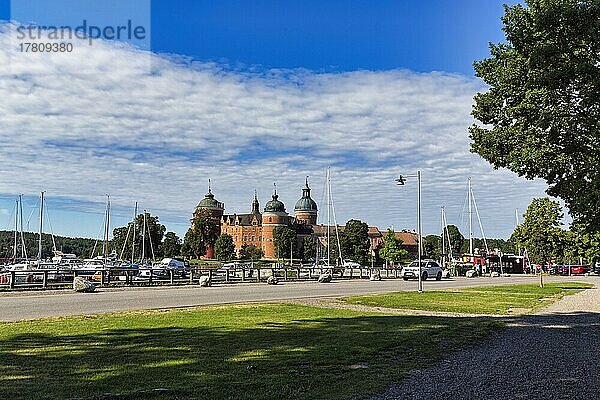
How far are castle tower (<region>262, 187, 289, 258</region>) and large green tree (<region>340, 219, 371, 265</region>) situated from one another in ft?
150

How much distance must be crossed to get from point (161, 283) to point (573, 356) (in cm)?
3345

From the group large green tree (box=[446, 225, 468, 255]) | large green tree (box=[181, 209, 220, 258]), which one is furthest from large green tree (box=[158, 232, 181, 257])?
large green tree (box=[446, 225, 468, 255])

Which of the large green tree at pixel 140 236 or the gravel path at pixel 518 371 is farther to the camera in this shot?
the large green tree at pixel 140 236

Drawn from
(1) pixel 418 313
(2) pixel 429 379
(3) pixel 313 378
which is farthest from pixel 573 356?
(1) pixel 418 313

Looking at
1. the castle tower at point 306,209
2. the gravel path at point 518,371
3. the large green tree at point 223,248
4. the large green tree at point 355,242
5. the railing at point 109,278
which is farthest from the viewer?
the castle tower at point 306,209

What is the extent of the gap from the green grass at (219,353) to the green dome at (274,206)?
15708cm

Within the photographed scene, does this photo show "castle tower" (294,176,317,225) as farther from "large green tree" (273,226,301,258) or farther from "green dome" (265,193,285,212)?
"large green tree" (273,226,301,258)

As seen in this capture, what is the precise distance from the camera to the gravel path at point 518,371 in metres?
9.11

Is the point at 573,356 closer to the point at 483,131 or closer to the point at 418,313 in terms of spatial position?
the point at 483,131

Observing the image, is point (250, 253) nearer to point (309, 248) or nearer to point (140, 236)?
point (309, 248)

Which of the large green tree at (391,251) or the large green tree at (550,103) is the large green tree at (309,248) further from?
the large green tree at (550,103)

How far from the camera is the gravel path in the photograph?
359 inches

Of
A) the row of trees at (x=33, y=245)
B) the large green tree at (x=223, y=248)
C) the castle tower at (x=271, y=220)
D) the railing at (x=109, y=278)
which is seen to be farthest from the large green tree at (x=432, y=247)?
the railing at (x=109, y=278)

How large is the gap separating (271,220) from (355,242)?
1975 inches
